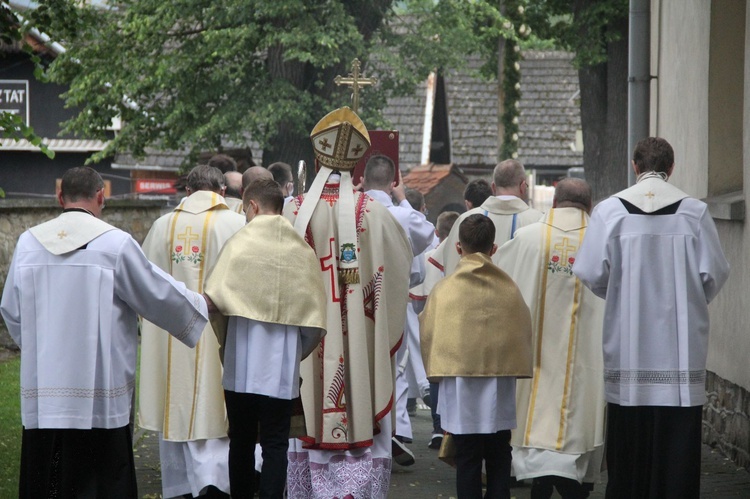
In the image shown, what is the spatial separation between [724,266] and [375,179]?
290 cm

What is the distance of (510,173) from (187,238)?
89.0 inches

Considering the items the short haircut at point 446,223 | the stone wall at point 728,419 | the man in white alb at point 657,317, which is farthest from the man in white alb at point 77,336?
the short haircut at point 446,223

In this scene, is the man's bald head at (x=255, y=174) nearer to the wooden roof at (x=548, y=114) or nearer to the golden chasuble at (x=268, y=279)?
the golden chasuble at (x=268, y=279)

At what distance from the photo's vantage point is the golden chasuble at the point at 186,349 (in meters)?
7.89

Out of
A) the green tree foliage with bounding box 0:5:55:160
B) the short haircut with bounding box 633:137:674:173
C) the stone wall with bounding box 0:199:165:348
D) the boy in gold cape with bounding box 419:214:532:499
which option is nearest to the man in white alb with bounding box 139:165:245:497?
the green tree foliage with bounding box 0:5:55:160

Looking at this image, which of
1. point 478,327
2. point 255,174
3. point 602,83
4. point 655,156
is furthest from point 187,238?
point 602,83

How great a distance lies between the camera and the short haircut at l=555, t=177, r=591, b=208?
7816 mm

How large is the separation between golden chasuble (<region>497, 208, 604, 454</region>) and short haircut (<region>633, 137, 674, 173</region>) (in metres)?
0.87

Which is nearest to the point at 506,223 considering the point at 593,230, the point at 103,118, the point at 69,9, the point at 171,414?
the point at 593,230

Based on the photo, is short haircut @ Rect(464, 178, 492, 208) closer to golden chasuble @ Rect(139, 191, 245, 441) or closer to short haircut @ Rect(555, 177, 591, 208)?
short haircut @ Rect(555, 177, 591, 208)

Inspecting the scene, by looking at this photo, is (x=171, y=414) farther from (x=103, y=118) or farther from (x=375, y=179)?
(x=103, y=118)

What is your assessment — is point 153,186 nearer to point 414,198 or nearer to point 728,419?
point 414,198

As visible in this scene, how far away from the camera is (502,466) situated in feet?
23.1

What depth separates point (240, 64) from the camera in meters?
20.3
